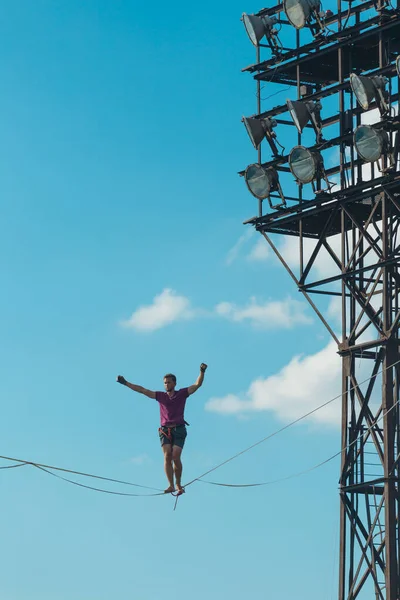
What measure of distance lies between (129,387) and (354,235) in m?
8.95

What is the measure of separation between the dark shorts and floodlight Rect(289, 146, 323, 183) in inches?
331

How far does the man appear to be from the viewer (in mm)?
34344

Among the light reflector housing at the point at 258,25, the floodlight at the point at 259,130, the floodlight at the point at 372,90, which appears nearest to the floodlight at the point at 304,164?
the floodlight at the point at 259,130

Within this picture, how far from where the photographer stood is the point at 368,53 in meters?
42.3

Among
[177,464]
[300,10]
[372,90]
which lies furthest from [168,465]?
[300,10]

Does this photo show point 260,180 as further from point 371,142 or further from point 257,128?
point 371,142

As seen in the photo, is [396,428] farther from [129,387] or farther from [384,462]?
[129,387]

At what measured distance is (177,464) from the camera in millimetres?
34875

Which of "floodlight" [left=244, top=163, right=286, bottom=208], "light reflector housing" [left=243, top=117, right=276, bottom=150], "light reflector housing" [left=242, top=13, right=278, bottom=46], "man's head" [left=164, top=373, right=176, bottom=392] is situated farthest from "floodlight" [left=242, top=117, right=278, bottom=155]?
"man's head" [left=164, top=373, right=176, bottom=392]

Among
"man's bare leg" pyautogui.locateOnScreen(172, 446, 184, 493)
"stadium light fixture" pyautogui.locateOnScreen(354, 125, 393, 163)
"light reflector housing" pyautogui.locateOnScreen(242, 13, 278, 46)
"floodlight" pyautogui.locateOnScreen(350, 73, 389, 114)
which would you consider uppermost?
"light reflector housing" pyautogui.locateOnScreen(242, 13, 278, 46)

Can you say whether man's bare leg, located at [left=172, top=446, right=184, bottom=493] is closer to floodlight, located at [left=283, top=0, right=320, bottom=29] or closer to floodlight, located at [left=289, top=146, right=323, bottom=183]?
floodlight, located at [left=289, top=146, right=323, bottom=183]

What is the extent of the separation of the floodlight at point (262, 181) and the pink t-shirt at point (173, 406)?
8.64m

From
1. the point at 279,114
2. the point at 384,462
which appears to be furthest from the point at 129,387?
the point at 279,114

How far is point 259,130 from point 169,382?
9.84 m
